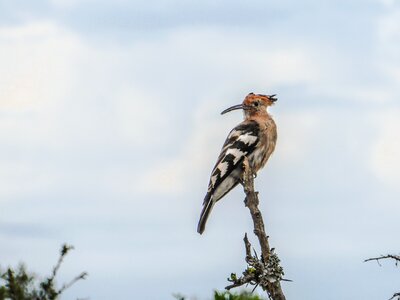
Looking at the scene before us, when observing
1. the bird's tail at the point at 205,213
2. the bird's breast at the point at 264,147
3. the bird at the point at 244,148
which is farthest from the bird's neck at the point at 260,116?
the bird's tail at the point at 205,213

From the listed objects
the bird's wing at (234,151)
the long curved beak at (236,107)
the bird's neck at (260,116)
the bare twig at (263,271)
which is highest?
the long curved beak at (236,107)

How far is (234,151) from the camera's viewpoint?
14.1 metres

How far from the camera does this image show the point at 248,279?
8375 mm

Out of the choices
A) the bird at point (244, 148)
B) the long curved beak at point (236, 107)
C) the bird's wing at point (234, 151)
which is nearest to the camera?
the bird at point (244, 148)

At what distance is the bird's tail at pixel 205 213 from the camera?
12641 mm

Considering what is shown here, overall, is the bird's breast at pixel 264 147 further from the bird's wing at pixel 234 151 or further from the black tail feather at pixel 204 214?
the black tail feather at pixel 204 214

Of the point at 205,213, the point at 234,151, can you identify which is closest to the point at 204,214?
the point at 205,213

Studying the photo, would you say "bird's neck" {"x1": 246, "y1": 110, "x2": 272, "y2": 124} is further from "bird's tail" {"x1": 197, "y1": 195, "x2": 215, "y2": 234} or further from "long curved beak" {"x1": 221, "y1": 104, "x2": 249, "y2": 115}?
"bird's tail" {"x1": 197, "y1": 195, "x2": 215, "y2": 234}

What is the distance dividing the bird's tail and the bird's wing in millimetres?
74

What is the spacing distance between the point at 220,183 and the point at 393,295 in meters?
5.90

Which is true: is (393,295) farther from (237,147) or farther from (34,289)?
(237,147)

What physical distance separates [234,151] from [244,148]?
0.20 meters

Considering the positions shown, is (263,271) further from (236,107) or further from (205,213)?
(236,107)

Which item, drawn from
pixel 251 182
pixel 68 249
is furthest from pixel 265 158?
pixel 68 249
